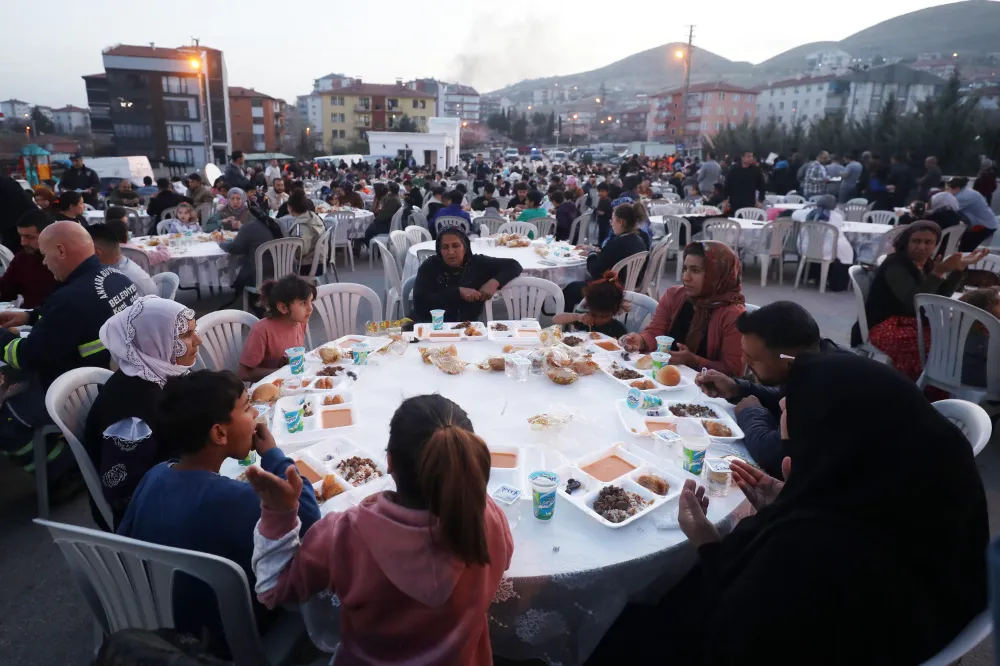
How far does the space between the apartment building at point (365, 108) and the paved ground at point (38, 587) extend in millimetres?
71785

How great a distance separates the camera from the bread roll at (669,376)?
294 centimetres

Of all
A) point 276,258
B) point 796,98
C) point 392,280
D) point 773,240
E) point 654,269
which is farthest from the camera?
point 796,98

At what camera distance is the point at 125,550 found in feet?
4.99

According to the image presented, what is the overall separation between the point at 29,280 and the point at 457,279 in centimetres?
331

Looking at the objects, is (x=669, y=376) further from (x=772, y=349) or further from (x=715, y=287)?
(x=715, y=287)

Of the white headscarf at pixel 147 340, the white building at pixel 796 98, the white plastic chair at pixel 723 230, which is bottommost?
the white headscarf at pixel 147 340

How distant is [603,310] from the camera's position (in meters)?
3.97

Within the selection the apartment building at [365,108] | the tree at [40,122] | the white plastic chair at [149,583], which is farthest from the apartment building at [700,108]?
the white plastic chair at [149,583]

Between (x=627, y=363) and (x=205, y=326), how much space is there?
2.55 meters

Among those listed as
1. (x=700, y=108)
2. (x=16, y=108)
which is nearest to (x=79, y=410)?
(x=16, y=108)

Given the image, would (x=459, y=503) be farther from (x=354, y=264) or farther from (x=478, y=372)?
(x=354, y=264)

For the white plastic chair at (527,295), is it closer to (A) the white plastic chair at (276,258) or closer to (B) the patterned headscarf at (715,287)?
(B) the patterned headscarf at (715,287)

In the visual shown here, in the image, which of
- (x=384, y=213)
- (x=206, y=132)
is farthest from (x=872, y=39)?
(x=384, y=213)

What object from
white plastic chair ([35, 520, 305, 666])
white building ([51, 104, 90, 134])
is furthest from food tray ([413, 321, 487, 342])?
white building ([51, 104, 90, 134])
